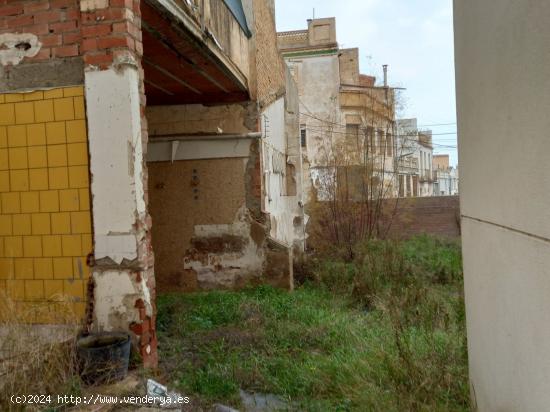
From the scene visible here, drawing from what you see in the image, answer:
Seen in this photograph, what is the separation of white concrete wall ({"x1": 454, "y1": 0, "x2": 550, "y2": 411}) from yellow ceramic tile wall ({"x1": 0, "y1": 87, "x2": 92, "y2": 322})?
2.96 metres

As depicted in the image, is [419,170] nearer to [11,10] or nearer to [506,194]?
[11,10]

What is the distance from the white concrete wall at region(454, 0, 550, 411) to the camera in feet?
6.40

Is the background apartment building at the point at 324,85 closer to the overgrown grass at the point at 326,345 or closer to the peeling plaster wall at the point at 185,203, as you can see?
the peeling plaster wall at the point at 185,203

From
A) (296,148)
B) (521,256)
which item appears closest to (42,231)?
(521,256)

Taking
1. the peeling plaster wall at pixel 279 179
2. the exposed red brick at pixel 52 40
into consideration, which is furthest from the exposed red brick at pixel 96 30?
the peeling plaster wall at pixel 279 179

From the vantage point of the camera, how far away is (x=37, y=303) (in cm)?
390

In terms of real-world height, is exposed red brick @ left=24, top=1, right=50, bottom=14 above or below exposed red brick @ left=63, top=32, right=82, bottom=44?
above

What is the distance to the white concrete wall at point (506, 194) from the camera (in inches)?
76.9

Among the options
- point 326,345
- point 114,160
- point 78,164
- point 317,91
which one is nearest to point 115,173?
point 114,160

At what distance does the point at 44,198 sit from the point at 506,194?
3.43m

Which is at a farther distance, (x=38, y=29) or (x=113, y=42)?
(x=38, y=29)

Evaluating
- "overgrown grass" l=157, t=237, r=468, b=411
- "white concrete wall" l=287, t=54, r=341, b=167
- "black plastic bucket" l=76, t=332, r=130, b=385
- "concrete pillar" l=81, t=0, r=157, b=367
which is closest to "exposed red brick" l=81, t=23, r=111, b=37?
"concrete pillar" l=81, t=0, r=157, b=367

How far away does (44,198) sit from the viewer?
3.90 m

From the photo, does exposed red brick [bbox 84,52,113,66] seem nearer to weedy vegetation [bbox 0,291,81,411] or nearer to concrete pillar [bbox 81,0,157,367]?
concrete pillar [bbox 81,0,157,367]
